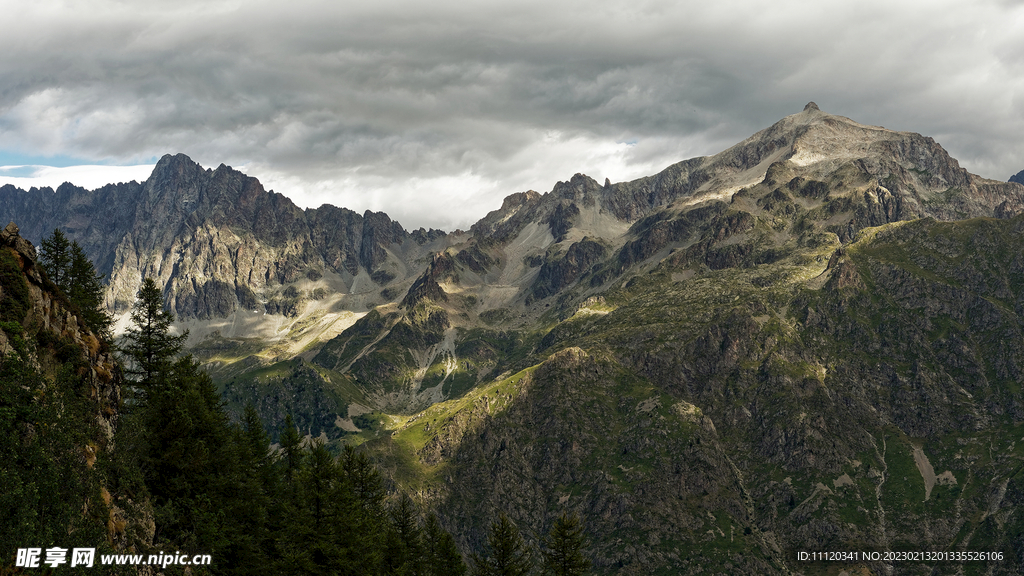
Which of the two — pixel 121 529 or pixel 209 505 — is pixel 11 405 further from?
pixel 209 505

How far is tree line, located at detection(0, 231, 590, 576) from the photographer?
60.2m

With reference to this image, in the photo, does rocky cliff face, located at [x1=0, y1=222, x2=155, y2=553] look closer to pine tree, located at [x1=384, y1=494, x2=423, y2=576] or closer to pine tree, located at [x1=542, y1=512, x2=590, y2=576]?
pine tree, located at [x1=384, y1=494, x2=423, y2=576]

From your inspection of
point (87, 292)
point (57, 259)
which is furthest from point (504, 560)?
point (57, 259)

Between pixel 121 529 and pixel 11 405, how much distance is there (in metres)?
13.2

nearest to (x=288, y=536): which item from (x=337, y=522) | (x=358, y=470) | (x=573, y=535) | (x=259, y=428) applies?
(x=337, y=522)

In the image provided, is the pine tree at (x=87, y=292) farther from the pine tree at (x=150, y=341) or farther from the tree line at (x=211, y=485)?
the pine tree at (x=150, y=341)

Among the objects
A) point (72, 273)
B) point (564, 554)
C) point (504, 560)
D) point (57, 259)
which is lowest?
point (504, 560)

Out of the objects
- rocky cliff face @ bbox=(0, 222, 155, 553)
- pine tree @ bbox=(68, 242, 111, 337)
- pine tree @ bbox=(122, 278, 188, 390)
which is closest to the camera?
rocky cliff face @ bbox=(0, 222, 155, 553)

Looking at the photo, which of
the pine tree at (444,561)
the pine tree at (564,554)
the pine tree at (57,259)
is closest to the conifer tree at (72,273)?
the pine tree at (57,259)

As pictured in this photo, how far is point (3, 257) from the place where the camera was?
194 feet

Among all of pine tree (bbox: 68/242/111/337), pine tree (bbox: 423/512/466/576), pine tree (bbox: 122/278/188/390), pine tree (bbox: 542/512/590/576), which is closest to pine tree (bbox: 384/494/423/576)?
pine tree (bbox: 423/512/466/576)

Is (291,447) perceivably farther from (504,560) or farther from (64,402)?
(64,402)

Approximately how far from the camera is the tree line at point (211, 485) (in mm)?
60250

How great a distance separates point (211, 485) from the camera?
223 feet
